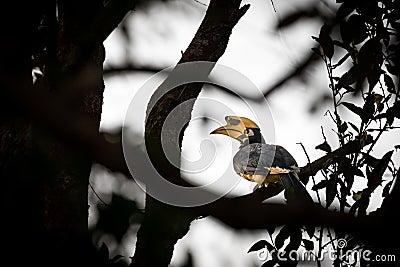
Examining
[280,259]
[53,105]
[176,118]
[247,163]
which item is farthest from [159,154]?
[247,163]

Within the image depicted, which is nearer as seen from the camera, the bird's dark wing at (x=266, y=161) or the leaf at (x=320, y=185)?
the leaf at (x=320, y=185)

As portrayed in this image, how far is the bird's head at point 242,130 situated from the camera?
3404 mm

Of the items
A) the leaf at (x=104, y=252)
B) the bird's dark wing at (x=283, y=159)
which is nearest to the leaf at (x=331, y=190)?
the leaf at (x=104, y=252)

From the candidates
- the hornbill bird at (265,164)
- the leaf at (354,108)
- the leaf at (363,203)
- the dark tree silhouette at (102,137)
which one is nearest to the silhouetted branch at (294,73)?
the dark tree silhouette at (102,137)

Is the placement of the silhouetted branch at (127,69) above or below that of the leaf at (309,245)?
above

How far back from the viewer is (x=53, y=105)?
20.6 inches

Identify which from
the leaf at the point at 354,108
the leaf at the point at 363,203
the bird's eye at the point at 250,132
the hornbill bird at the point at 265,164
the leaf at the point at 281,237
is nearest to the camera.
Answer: the leaf at the point at 363,203

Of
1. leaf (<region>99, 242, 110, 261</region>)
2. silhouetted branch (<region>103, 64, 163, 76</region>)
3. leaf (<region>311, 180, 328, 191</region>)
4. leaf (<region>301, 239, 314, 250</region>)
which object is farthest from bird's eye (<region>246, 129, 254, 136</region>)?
leaf (<region>99, 242, 110, 261</region>)

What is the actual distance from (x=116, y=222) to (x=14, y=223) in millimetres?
331

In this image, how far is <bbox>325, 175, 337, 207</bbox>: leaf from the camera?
1.75 metres

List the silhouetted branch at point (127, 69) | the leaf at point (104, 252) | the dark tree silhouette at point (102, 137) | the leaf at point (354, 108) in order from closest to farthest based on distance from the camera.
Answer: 1. the dark tree silhouette at point (102, 137)
2. the leaf at point (104, 252)
3. the silhouetted branch at point (127, 69)
4. the leaf at point (354, 108)

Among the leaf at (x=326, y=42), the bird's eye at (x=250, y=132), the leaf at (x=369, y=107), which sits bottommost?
the leaf at (x=369, y=107)

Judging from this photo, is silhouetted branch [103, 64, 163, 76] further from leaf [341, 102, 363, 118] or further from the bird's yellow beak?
the bird's yellow beak

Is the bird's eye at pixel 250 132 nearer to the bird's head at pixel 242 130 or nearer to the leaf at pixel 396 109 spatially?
the bird's head at pixel 242 130
